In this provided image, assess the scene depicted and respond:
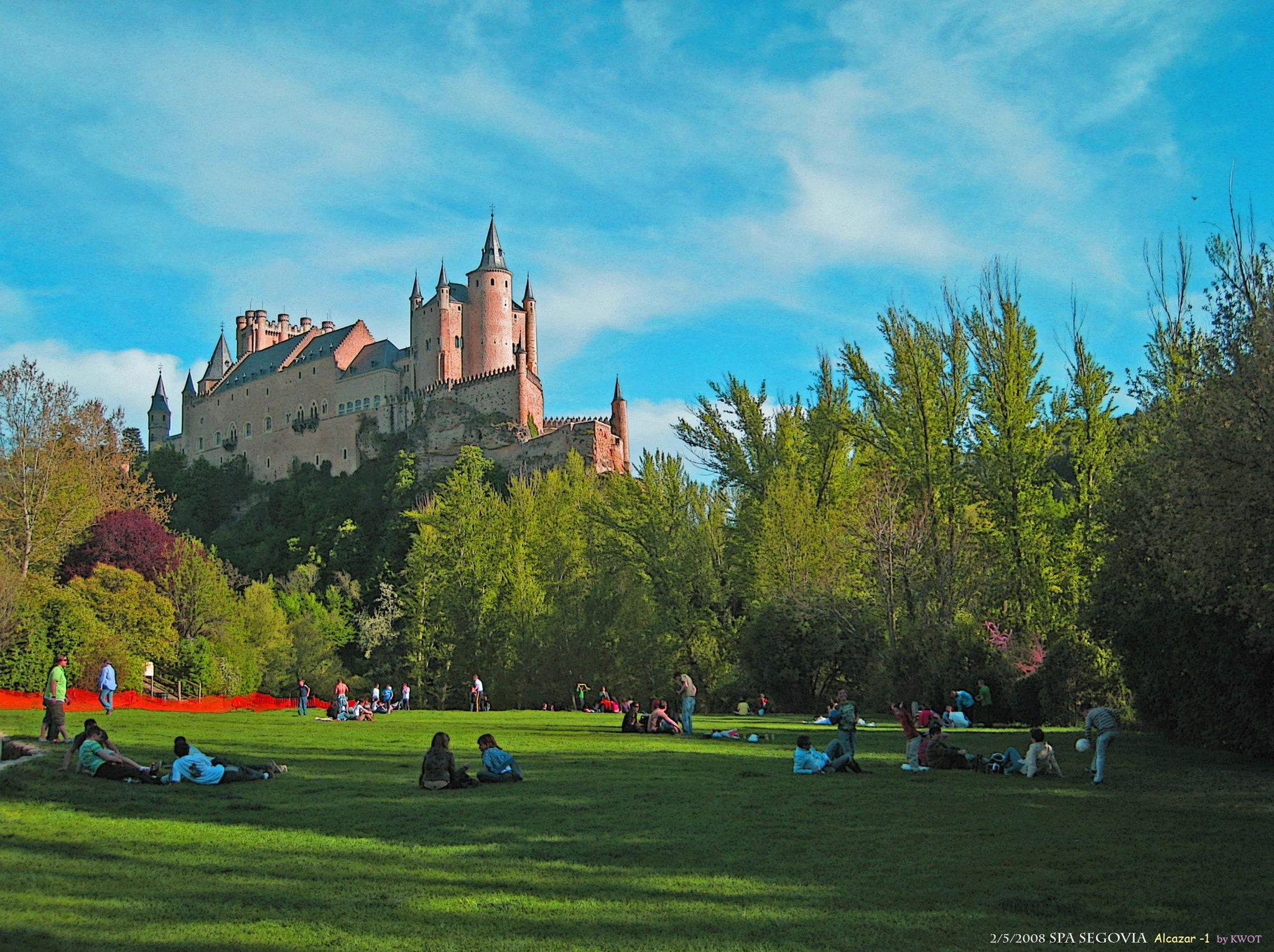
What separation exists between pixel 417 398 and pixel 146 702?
64892mm

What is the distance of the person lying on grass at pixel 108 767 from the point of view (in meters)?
12.0

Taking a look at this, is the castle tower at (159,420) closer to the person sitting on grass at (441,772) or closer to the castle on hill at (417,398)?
the castle on hill at (417,398)

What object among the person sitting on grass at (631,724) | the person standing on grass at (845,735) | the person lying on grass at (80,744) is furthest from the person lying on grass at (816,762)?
the person lying on grass at (80,744)

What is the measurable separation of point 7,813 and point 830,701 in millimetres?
26567

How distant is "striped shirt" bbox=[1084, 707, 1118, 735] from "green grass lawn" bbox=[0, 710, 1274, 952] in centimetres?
74

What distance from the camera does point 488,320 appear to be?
9544 centimetres

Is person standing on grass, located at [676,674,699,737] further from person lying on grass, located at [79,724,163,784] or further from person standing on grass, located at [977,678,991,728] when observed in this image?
person lying on grass, located at [79,724,163,784]

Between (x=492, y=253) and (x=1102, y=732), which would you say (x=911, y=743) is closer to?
(x=1102, y=732)

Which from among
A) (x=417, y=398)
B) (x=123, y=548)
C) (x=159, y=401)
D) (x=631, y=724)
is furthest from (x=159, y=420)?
(x=631, y=724)

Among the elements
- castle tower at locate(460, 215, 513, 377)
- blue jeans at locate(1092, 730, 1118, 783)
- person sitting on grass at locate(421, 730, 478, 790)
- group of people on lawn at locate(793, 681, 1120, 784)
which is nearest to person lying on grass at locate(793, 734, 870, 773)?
group of people on lawn at locate(793, 681, 1120, 784)

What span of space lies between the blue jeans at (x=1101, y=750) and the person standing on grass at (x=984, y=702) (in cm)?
1106

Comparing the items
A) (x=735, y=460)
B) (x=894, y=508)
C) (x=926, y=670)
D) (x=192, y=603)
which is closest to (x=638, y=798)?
(x=926, y=670)

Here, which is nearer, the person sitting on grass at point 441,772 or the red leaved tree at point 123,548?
the person sitting on grass at point 441,772

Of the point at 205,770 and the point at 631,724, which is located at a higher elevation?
the point at 205,770
